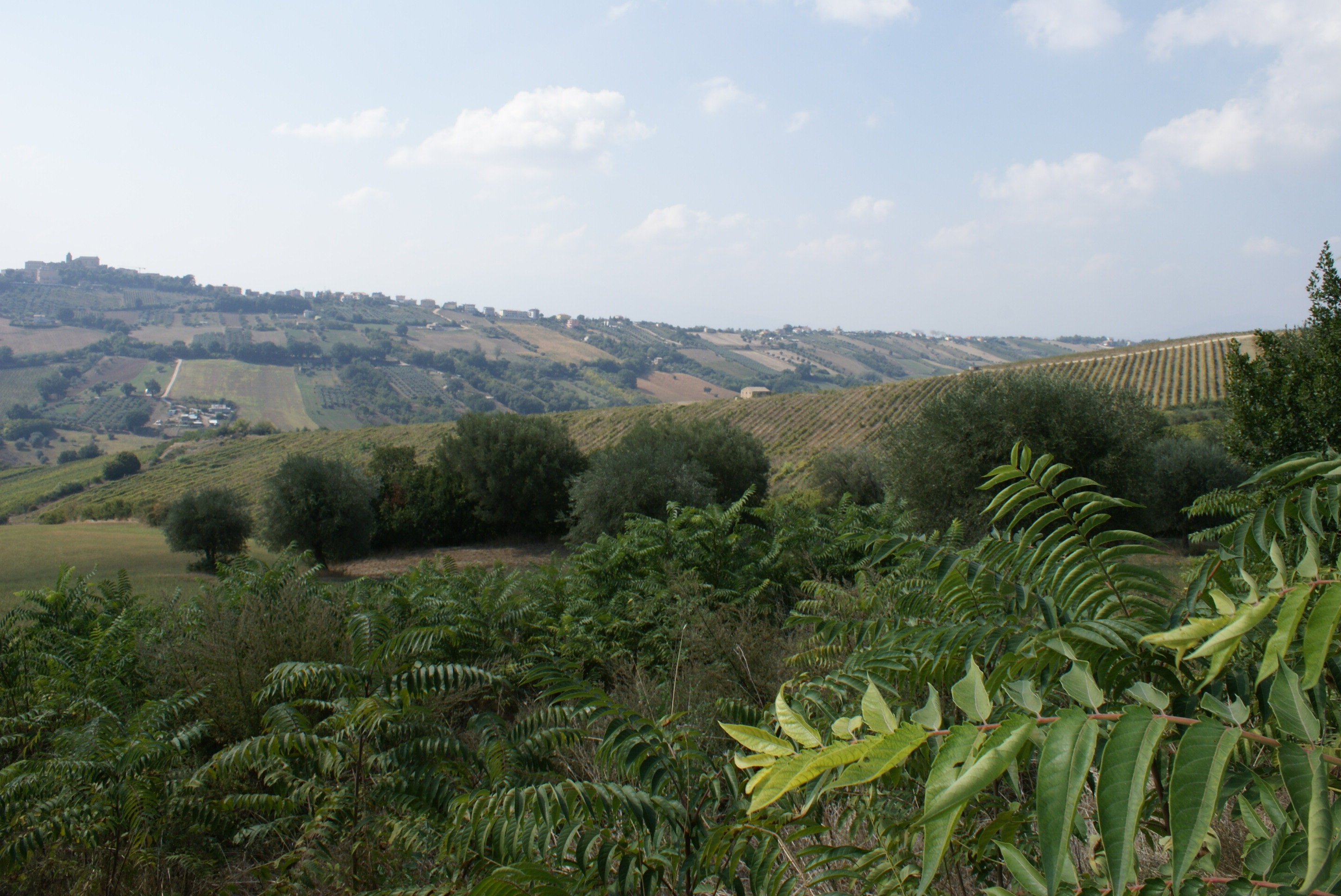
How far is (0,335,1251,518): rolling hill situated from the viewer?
179 feet

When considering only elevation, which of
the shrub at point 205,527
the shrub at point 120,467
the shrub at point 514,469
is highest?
the shrub at point 514,469

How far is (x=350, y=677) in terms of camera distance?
13.9 feet

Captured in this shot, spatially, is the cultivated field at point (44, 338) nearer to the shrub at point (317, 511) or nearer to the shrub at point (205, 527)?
the shrub at point (205, 527)

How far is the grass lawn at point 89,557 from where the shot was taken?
20188 millimetres

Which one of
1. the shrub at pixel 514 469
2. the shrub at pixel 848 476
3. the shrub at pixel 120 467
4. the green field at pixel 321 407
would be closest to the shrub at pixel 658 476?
the shrub at pixel 848 476

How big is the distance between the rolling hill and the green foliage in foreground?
41.0 meters

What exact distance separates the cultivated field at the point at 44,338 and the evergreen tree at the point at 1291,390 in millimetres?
158120

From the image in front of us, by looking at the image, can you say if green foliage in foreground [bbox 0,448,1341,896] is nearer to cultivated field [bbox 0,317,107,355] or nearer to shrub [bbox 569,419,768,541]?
shrub [bbox 569,419,768,541]

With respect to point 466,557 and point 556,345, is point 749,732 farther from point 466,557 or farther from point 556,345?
point 556,345

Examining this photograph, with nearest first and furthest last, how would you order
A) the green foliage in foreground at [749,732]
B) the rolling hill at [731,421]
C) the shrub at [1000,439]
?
the green foliage in foreground at [749,732], the shrub at [1000,439], the rolling hill at [731,421]

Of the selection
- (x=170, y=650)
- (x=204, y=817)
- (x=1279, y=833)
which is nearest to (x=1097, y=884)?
(x=1279, y=833)

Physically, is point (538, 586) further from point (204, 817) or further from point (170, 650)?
point (204, 817)

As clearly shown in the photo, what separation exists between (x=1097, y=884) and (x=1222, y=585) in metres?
0.77

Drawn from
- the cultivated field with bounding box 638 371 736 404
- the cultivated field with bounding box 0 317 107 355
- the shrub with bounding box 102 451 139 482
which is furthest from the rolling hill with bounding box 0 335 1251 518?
the cultivated field with bounding box 0 317 107 355
